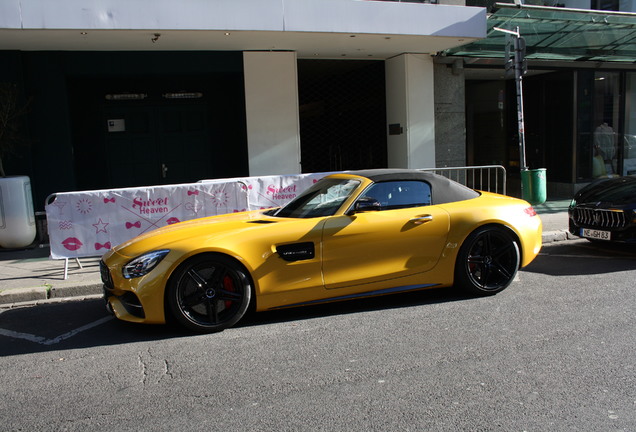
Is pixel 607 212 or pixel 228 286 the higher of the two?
pixel 607 212

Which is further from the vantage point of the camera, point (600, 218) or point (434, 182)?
point (600, 218)

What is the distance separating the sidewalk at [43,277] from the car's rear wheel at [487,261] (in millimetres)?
3720

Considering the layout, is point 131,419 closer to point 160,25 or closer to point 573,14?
point 160,25

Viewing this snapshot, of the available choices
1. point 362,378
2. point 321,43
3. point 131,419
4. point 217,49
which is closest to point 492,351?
point 362,378

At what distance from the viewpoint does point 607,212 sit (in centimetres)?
772

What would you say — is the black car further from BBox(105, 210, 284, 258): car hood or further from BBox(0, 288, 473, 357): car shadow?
BBox(105, 210, 284, 258): car hood

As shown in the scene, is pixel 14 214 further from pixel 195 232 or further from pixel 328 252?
pixel 328 252

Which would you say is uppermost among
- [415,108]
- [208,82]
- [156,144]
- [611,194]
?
[208,82]

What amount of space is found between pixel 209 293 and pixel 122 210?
3.42 m

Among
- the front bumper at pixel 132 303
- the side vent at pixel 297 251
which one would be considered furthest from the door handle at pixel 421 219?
the front bumper at pixel 132 303

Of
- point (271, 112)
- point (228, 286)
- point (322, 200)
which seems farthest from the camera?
point (271, 112)

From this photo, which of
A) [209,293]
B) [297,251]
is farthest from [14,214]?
[297,251]

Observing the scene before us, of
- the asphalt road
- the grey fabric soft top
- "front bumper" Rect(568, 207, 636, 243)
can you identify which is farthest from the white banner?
"front bumper" Rect(568, 207, 636, 243)

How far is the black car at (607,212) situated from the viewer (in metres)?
7.48
